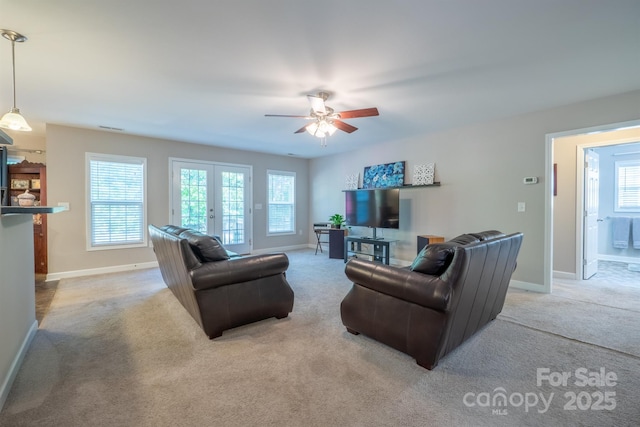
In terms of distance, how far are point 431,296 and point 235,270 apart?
5.37 feet

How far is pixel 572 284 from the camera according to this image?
417 centimetres

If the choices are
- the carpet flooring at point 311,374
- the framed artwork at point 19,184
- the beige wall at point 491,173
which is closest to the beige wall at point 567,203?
the beige wall at point 491,173

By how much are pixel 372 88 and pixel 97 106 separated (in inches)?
137

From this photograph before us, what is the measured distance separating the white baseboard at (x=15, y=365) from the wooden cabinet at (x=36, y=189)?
282cm

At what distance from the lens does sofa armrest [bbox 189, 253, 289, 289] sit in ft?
7.75

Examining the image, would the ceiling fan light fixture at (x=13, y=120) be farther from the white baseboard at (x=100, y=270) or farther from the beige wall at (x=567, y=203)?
the beige wall at (x=567, y=203)

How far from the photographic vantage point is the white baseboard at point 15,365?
168 centimetres

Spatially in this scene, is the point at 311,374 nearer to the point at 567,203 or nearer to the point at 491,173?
the point at 491,173

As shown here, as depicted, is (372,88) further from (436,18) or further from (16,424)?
(16,424)

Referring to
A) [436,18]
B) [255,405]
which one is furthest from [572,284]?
[255,405]

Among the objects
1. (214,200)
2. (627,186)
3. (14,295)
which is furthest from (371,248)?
(627,186)

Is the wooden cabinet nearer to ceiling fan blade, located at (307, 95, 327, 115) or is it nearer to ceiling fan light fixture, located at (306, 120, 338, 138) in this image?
ceiling fan light fixture, located at (306, 120, 338, 138)

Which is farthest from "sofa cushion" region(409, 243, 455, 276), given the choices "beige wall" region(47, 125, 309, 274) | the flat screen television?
"beige wall" region(47, 125, 309, 274)

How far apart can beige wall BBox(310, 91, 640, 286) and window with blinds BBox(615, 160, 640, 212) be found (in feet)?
12.4
